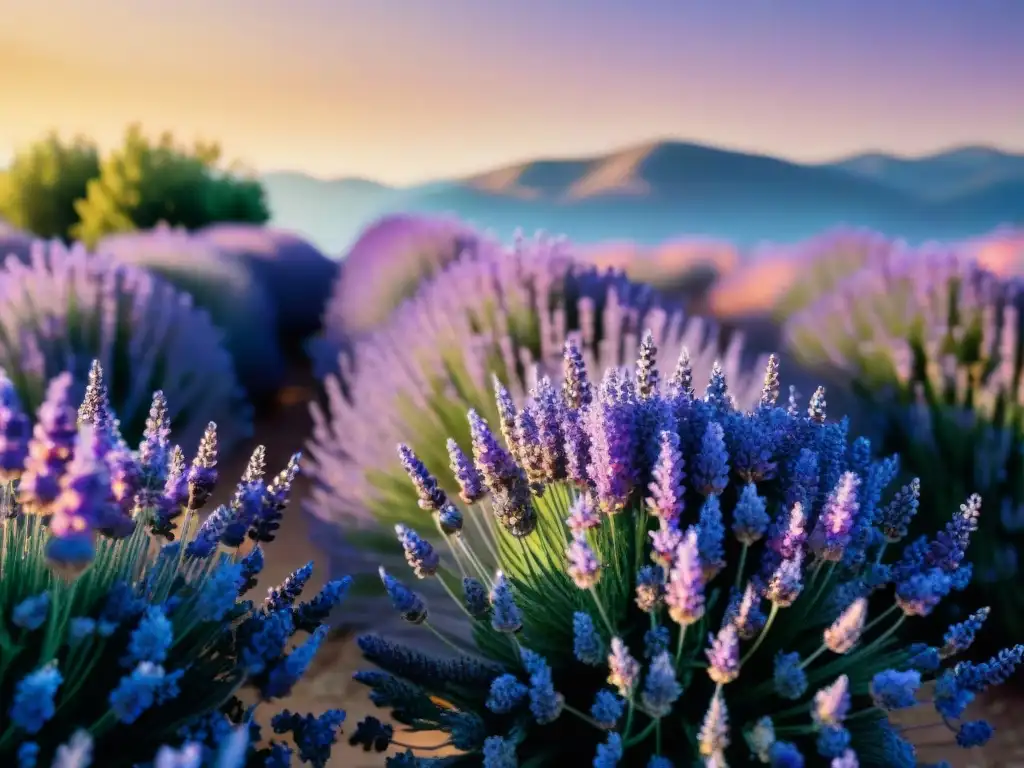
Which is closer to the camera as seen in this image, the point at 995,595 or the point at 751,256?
the point at 995,595

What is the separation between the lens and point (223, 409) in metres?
3.16

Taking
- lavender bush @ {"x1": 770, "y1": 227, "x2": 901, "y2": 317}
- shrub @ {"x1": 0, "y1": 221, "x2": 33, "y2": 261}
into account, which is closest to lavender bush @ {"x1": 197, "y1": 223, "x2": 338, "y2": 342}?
shrub @ {"x1": 0, "y1": 221, "x2": 33, "y2": 261}

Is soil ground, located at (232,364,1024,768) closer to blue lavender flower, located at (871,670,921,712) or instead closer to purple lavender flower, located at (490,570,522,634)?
blue lavender flower, located at (871,670,921,712)

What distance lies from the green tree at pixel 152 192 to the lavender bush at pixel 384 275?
3.93 meters

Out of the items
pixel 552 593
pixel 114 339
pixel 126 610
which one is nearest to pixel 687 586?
pixel 552 593

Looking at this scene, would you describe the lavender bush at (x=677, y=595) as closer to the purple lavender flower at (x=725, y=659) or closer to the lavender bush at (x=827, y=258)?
the purple lavender flower at (x=725, y=659)

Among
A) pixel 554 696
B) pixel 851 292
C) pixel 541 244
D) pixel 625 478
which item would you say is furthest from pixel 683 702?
pixel 851 292

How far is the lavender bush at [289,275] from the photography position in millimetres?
6820

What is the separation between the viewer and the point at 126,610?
3.05ft

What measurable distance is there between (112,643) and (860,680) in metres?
0.91

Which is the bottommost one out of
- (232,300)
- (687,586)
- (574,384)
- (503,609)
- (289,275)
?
(289,275)

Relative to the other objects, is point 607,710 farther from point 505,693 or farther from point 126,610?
point 126,610

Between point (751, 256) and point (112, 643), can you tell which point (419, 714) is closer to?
point (112, 643)

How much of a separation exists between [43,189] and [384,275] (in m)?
6.65
